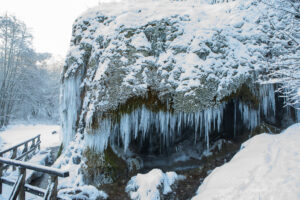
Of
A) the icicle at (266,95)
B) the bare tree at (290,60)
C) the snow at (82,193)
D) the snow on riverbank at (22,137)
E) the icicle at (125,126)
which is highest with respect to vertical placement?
the bare tree at (290,60)

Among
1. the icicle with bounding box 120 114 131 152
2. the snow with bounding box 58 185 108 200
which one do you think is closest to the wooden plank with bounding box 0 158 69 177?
the snow with bounding box 58 185 108 200

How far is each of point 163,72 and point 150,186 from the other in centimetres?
335

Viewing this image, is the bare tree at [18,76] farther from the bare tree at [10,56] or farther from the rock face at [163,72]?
the rock face at [163,72]

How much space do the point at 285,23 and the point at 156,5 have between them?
4.79 meters

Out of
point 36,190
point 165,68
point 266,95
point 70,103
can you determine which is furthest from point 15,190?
point 266,95

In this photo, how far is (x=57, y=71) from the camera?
33.4 meters

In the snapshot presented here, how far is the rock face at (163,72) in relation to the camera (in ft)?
17.8

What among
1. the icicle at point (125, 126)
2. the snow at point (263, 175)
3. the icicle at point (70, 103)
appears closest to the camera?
the snow at point (263, 175)

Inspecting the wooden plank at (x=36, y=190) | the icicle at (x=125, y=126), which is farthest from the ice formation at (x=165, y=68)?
the wooden plank at (x=36, y=190)

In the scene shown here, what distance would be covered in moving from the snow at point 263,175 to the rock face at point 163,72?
1.69 metres

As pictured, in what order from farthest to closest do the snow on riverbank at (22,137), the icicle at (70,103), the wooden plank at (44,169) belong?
the snow on riverbank at (22,137) → the icicle at (70,103) → the wooden plank at (44,169)

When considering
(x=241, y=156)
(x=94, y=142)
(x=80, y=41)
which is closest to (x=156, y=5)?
(x=80, y=41)

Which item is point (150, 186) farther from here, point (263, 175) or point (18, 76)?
point (18, 76)

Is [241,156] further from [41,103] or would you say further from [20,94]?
[41,103]
